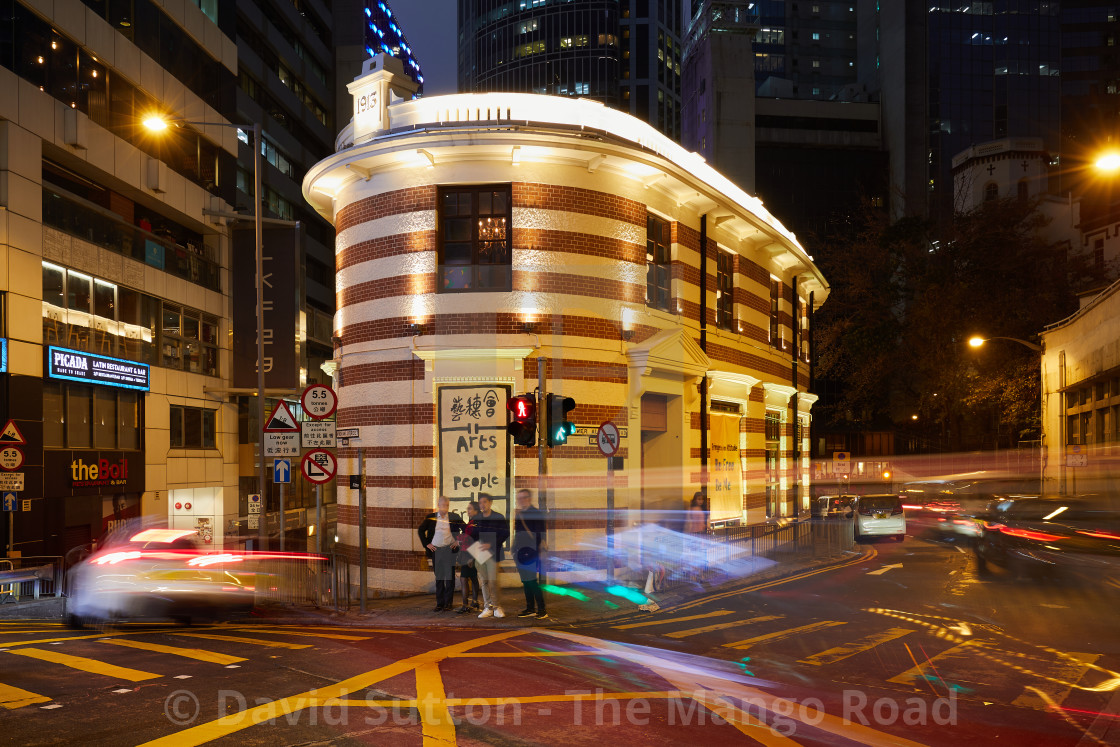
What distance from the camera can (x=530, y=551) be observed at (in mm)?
13594

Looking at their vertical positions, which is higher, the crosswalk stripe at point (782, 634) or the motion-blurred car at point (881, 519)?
the crosswalk stripe at point (782, 634)

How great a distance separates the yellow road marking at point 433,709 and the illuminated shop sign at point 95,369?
20.3m

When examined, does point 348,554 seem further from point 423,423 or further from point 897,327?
point 897,327

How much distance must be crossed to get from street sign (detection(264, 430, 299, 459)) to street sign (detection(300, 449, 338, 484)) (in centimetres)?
92

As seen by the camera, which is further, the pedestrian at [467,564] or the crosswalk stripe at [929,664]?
the pedestrian at [467,564]

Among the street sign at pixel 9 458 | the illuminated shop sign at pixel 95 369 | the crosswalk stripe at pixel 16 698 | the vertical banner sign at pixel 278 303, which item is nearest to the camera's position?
the crosswalk stripe at pixel 16 698

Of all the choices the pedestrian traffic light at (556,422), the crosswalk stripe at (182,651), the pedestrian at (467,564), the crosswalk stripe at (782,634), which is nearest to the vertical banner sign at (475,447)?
the pedestrian at (467,564)

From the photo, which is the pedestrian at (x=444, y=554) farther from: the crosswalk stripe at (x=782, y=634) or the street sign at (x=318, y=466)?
the crosswalk stripe at (x=782, y=634)

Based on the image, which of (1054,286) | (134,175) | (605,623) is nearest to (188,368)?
(134,175)

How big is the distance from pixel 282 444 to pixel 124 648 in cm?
657

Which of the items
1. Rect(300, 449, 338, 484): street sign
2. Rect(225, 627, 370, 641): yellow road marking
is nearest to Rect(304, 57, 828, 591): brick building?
Rect(300, 449, 338, 484): street sign

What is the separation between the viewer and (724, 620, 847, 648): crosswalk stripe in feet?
36.5

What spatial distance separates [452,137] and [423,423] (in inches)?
226

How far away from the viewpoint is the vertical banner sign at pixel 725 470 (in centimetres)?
2306
